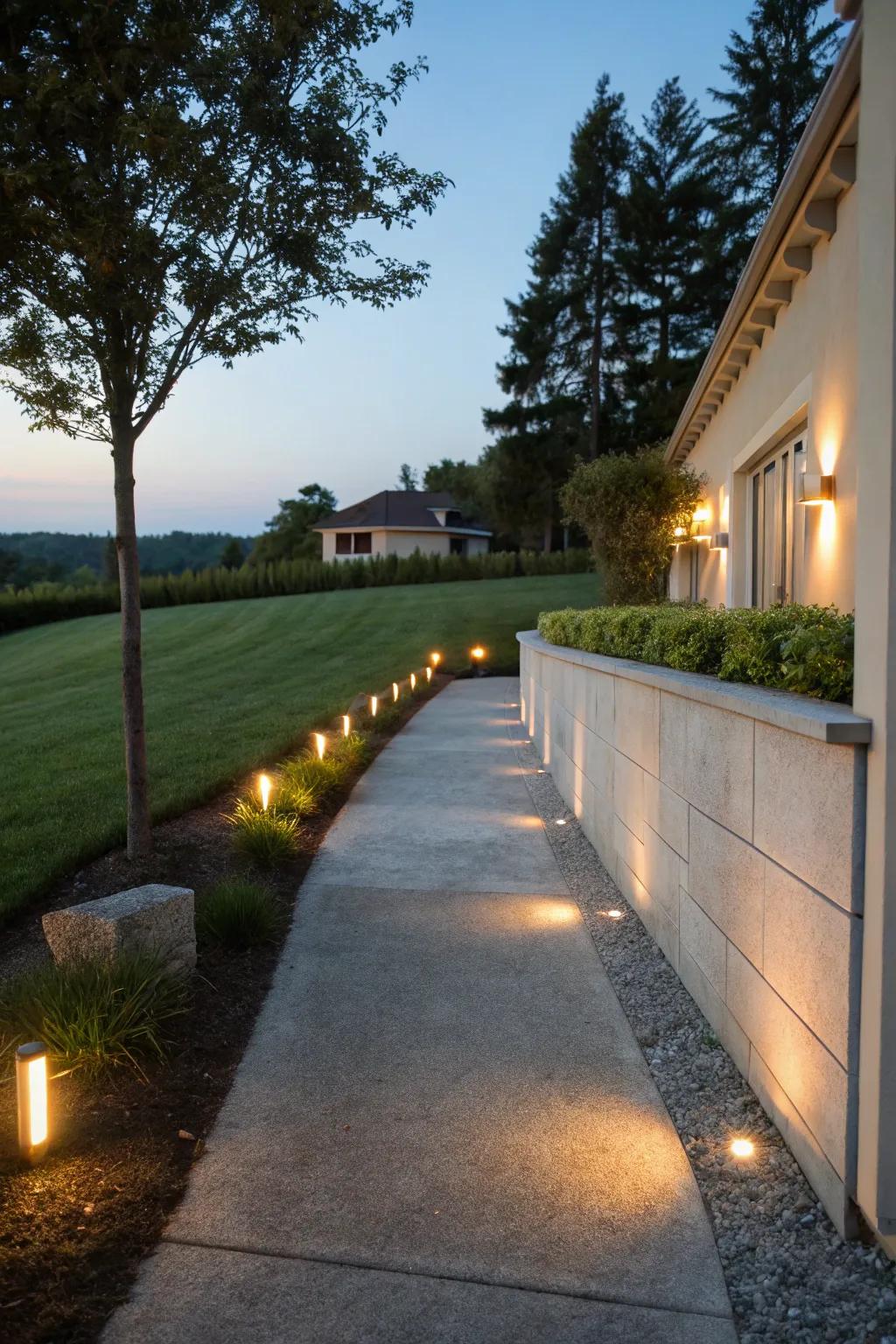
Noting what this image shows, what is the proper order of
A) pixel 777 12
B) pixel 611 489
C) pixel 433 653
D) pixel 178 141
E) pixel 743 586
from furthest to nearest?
pixel 777 12, pixel 433 653, pixel 611 489, pixel 743 586, pixel 178 141

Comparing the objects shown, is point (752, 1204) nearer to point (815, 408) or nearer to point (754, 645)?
point (754, 645)

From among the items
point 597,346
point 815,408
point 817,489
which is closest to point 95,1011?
point 817,489

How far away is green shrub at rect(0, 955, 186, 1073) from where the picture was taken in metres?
3.75

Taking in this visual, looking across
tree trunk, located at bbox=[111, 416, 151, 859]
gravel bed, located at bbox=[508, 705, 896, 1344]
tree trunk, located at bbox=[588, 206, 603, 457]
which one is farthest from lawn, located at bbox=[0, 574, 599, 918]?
tree trunk, located at bbox=[588, 206, 603, 457]

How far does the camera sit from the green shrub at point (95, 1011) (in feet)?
12.3

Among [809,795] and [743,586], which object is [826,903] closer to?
[809,795]

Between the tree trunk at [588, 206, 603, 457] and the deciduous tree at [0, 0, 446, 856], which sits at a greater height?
the tree trunk at [588, 206, 603, 457]

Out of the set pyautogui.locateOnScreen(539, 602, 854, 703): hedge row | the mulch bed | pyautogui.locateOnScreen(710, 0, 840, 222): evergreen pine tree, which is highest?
pyautogui.locateOnScreen(710, 0, 840, 222): evergreen pine tree

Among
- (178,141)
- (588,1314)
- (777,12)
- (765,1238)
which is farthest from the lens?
(777,12)

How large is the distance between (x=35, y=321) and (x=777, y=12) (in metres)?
30.4

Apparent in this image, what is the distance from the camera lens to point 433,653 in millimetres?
20406

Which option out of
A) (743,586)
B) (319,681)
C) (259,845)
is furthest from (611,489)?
(259,845)

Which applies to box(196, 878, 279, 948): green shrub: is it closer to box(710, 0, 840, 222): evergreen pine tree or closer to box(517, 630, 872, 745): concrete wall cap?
box(517, 630, 872, 745): concrete wall cap

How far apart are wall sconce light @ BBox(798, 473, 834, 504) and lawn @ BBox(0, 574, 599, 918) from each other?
574 centimetres
